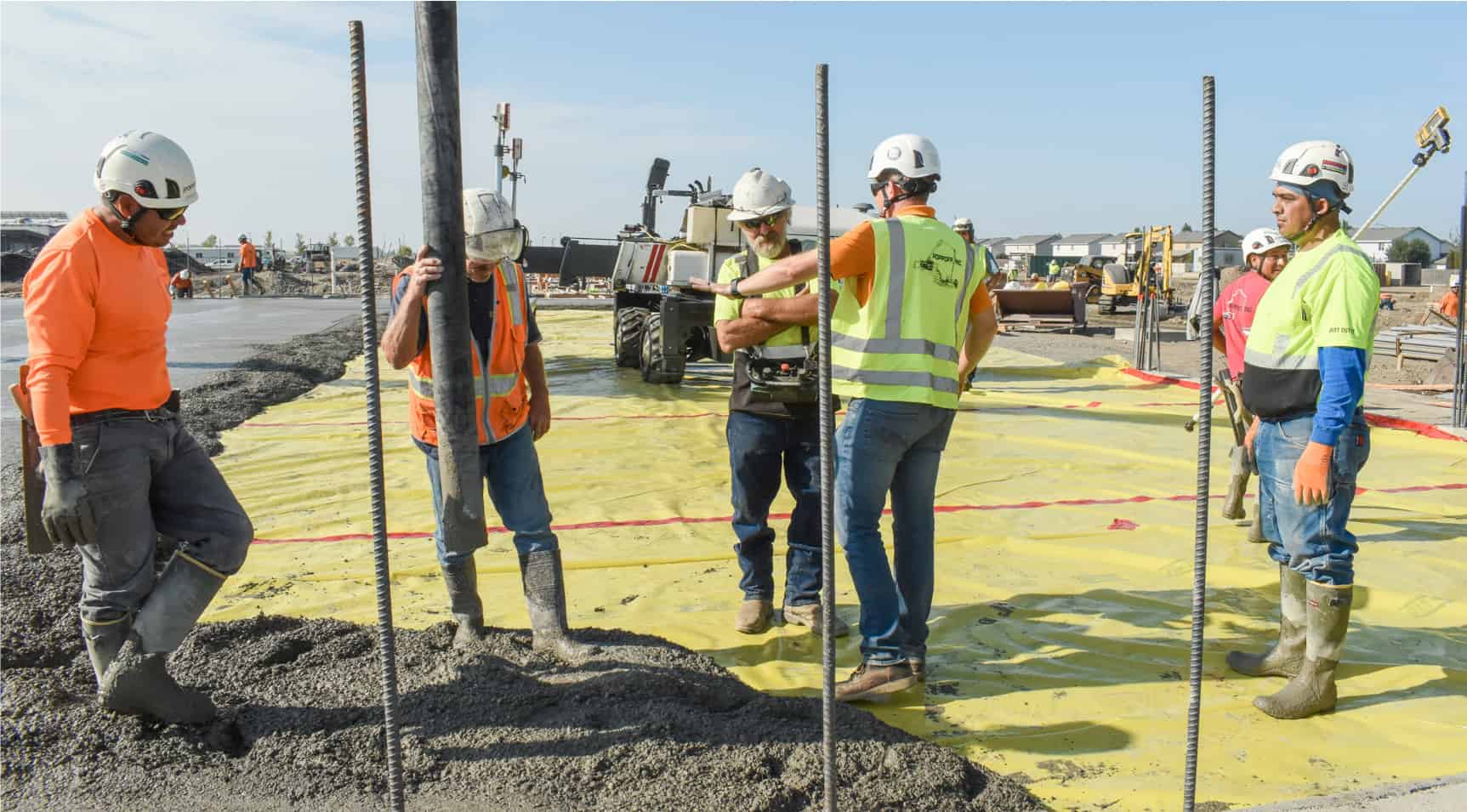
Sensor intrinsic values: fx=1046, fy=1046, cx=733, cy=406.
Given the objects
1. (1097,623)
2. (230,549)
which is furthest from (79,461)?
(1097,623)

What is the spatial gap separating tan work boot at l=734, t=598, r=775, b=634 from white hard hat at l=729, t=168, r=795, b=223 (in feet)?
5.09

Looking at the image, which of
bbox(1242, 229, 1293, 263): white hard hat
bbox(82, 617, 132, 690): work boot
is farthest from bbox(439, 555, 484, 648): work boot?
bbox(1242, 229, 1293, 263): white hard hat

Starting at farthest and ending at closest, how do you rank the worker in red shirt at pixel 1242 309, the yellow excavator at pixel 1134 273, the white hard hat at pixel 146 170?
the yellow excavator at pixel 1134 273, the worker in red shirt at pixel 1242 309, the white hard hat at pixel 146 170

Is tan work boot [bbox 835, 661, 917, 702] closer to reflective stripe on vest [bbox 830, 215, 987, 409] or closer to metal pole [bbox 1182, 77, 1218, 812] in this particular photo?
reflective stripe on vest [bbox 830, 215, 987, 409]

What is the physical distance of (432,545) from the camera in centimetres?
536

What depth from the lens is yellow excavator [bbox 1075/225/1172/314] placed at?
971 inches

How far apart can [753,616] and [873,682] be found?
0.84m

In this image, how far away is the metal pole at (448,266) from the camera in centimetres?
245

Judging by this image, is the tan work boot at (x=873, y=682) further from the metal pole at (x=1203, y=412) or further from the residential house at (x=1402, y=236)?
the residential house at (x=1402, y=236)

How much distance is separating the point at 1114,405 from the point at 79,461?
30.3 feet

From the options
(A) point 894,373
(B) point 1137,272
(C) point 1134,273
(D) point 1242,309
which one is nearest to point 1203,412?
(A) point 894,373

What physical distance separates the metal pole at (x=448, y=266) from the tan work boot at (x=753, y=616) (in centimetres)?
158

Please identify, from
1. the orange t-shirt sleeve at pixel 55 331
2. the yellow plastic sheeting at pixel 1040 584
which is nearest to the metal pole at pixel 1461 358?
the yellow plastic sheeting at pixel 1040 584

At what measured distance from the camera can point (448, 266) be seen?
263 cm
